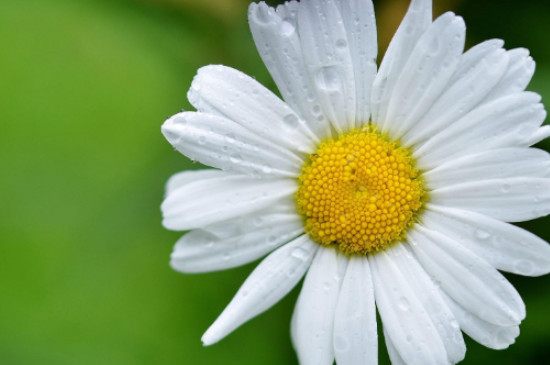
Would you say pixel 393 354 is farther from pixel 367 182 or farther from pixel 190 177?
pixel 190 177

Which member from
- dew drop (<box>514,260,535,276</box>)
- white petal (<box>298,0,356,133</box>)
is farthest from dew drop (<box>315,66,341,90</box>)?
dew drop (<box>514,260,535,276</box>)

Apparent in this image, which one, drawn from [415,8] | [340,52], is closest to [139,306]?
[340,52]

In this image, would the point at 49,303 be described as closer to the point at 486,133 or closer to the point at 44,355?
the point at 44,355

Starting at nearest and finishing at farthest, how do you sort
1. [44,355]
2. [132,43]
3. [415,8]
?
1. [415,8]
2. [44,355]
3. [132,43]

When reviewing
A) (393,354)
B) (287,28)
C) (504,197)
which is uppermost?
(287,28)

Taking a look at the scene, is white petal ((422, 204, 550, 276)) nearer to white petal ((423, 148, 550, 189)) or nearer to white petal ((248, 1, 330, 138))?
white petal ((423, 148, 550, 189))

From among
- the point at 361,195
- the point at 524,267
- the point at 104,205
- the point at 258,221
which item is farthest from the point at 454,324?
the point at 104,205

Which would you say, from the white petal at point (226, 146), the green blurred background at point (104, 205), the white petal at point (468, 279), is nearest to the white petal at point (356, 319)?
the white petal at point (468, 279)
